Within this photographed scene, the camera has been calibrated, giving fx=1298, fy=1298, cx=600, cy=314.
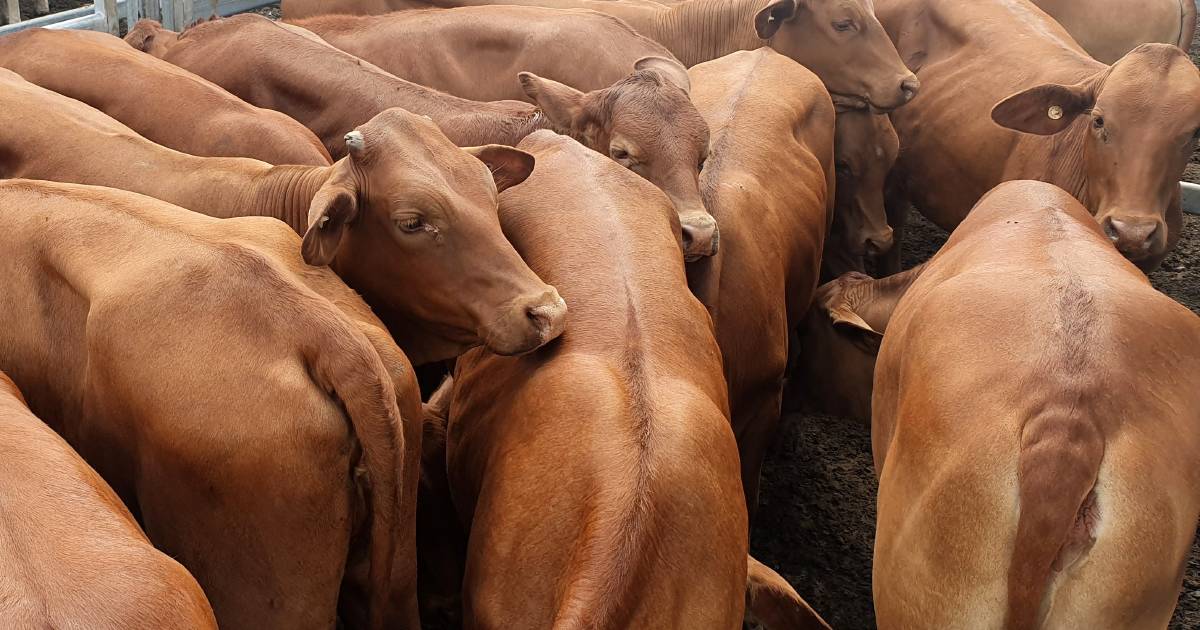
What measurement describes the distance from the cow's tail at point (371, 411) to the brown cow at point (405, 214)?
56cm

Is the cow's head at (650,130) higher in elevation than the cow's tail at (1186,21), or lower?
higher

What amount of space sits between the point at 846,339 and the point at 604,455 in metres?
2.54

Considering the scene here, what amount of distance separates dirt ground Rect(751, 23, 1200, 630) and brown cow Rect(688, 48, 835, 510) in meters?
0.34

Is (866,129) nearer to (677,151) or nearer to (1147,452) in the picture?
(677,151)

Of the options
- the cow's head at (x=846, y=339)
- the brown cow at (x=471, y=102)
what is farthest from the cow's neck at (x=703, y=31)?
the cow's head at (x=846, y=339)

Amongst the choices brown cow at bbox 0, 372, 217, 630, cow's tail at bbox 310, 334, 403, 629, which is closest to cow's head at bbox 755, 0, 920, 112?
cow's tail at bbox 310, 334, 403, 629

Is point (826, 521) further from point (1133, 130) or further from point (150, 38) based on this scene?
point (150, 38)

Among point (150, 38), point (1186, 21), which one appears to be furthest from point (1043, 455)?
point (1186, 21)

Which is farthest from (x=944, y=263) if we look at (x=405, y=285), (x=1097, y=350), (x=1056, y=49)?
(x=1056, y=49)

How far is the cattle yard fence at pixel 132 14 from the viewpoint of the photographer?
748 cm

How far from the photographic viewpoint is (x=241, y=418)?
121 inches

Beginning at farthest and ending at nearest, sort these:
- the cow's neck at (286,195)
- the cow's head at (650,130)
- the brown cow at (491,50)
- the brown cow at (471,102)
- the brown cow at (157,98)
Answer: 1. the brown cow at (491,50)
2. the brown cow at (157,98)
3. the brown cow at (471,102)
4. the cow's head at (650,130)
5. the cow's neck at (286,195)

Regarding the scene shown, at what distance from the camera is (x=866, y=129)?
6949mm

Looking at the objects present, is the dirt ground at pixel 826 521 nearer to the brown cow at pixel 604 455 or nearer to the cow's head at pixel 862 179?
the cow's head at pixel 862 179
